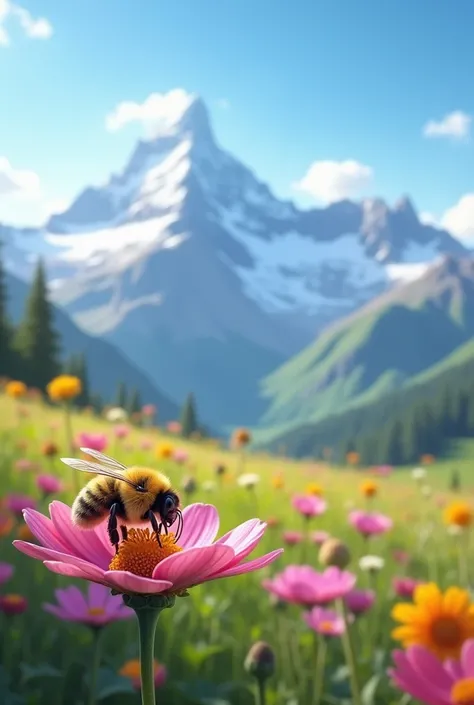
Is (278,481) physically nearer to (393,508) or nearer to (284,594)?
(284,594)

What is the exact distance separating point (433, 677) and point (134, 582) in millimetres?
613

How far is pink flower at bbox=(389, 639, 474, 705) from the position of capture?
0.92 m

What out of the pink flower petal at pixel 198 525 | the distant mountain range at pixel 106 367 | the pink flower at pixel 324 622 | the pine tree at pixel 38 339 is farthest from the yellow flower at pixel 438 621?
the distant mountain range at pixel 106 367

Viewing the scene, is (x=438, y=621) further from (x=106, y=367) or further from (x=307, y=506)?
(x=106, y=367)

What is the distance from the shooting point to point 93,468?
0.75 m

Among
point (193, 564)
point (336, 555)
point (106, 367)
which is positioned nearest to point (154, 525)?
point (193, 564)

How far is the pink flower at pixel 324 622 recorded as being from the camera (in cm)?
168

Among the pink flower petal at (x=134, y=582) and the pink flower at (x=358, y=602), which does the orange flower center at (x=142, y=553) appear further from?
Result: the pink flower at (x=358, y=602)

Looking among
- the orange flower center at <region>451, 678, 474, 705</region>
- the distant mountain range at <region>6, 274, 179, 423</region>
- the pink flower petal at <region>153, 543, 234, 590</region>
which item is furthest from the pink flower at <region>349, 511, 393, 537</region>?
the distant mountain range at <region>6, 274, 179, 423</region>

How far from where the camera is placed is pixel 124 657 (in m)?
1.93

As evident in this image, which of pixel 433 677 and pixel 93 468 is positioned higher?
pixel 93 468

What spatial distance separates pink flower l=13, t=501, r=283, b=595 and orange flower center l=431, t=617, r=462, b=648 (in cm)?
79

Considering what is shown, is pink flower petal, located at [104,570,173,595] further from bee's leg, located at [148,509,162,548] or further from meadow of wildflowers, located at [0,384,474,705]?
bee's leg, located at [148,509,162,548]

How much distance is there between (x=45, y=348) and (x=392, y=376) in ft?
587
